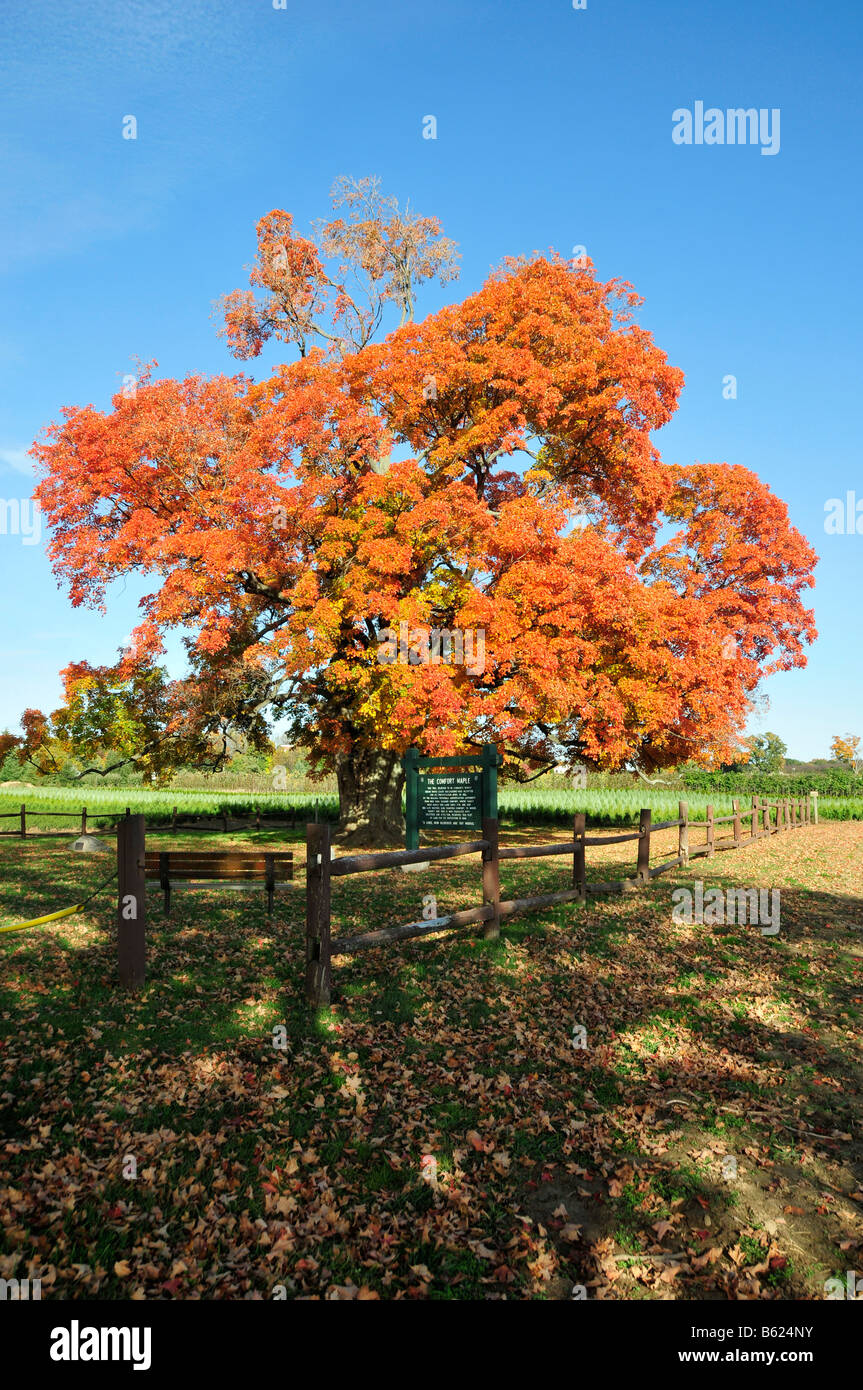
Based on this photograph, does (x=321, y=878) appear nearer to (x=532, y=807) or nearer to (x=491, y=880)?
(x=491, y=880)

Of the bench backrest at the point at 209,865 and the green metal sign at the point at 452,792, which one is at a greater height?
the green metal sign at the point at 452,792

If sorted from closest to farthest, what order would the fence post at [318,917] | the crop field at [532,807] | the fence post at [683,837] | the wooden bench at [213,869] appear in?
1. the fence post at [318,917]
2. the wooden bench at [213,869]
3. the fence post at [683,837]
4. the crop field at [532,807]

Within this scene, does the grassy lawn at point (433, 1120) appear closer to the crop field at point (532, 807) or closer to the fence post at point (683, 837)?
the fence post at point (683, 837)

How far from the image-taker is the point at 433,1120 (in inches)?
235

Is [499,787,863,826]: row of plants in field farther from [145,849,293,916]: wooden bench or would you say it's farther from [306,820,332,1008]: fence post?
[306,820,332,1008]: fence post

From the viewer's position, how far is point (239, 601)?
21828 mm

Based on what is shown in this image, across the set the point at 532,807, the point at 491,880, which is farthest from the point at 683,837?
the point at 532,807

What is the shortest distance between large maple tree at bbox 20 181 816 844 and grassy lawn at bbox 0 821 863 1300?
1002 cm

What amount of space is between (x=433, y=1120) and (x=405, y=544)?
51.6 feet

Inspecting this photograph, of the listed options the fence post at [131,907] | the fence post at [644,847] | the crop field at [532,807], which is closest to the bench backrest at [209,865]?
the fence post at [131,907]

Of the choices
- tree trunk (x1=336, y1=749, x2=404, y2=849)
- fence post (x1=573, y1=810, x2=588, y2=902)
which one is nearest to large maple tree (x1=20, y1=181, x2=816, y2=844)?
tree trunk (x1=336, y1=749, x2=404, y2=849)

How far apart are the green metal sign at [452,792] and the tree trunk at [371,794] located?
Answer: 995 cm

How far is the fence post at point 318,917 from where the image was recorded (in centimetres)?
779
